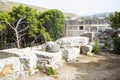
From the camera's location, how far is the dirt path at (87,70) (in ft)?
24.7

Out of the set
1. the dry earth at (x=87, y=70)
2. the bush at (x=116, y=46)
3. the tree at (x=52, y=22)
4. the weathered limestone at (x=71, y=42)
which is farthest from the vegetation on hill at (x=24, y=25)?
the dry earth at (x=87, y=70)

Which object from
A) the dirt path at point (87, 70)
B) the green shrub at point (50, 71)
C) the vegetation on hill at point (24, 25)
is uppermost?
the vegetation on hill at point (24, 25)

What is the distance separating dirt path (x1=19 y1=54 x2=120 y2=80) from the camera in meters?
7.53

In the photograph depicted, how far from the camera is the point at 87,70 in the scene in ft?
28.7

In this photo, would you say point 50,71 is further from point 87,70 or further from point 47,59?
point 87,70

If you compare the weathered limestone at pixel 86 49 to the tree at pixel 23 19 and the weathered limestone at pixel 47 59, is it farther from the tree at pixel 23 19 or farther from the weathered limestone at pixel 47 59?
the tree at pixel 23 19

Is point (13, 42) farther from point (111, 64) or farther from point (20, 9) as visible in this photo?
point (111, 64)

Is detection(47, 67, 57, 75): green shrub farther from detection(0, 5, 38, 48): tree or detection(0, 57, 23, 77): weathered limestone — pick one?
detection(0, 5, 38, 48): tree

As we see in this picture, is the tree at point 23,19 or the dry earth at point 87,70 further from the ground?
the tree at point 23,19

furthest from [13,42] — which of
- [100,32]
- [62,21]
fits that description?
[100,32]

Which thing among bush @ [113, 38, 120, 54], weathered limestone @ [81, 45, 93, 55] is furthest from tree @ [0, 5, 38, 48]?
bush @ [113, 38, 120, 54]

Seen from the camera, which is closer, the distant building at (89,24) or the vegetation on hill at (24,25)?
the vegetation on hill at (24,25)

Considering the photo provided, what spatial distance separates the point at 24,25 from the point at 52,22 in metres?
3.60

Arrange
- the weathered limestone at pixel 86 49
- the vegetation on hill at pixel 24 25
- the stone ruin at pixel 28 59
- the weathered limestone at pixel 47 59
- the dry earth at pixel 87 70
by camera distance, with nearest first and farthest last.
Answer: the stone ruin at pixel 28 59 → the dry earth at pixel 87 70 → the weathered limestone at pixel 47 59 → the weathered limestone at pixel 86 49 → the vegetation on hill at pixel 24 25
